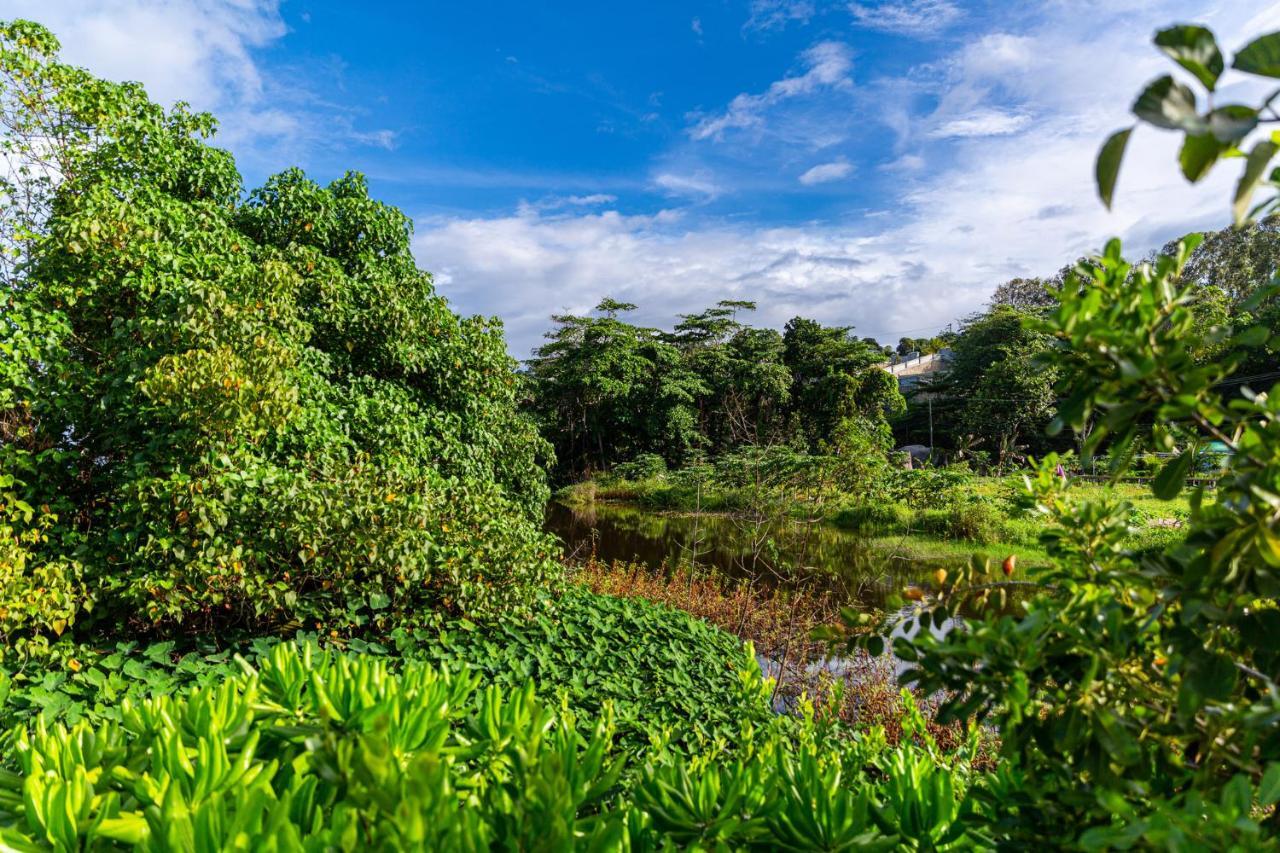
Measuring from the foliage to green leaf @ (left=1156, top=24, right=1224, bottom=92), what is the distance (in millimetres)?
4045

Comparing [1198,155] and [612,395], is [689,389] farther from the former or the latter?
[1198,155]

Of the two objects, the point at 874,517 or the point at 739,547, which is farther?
the point at 874,517

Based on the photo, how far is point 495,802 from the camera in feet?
4.03

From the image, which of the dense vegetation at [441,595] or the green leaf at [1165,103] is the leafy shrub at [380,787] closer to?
the dense vegetation at [441,595]

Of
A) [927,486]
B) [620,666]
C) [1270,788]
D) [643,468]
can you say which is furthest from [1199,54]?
[643,468]

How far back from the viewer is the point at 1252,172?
0.69m

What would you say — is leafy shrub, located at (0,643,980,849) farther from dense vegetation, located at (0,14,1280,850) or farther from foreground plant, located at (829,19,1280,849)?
foreground plant, located at (829,19,1280,849)

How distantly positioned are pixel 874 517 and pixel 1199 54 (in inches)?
629

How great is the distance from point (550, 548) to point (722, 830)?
384 centimetres

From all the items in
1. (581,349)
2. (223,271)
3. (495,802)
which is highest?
(581,349)

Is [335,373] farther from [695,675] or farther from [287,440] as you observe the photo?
[695,675]

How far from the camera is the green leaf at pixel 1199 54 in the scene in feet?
2.37

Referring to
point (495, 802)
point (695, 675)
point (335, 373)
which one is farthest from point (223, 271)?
point (495, 802)

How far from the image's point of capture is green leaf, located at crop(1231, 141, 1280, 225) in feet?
2.22
